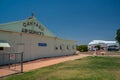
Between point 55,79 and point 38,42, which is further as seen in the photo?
point 38,42

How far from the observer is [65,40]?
33.0 m

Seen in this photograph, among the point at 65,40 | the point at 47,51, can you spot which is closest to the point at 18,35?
the point at 47,51

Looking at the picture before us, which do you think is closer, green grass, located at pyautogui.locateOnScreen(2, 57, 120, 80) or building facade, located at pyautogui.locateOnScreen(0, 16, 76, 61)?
green grass, located at pyautogui.locateOnScreen(2, 57, 120, 80)

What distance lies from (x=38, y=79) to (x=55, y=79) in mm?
999

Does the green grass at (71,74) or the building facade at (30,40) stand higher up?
the building facade at (30,40)

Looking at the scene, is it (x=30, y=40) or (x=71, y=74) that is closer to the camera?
(x=71, y=74)

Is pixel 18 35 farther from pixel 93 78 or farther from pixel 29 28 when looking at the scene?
pixel 93 78

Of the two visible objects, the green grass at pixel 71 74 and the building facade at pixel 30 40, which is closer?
the green grass at pixel 71 74

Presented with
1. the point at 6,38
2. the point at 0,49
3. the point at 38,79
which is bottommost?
the point at 38,79

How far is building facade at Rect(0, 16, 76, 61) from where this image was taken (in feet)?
58.1

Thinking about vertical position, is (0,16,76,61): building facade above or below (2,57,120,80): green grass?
above

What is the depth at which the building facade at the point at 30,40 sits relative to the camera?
17.7 metres

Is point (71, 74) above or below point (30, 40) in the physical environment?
below

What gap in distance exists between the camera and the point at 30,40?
2089 centimetres
